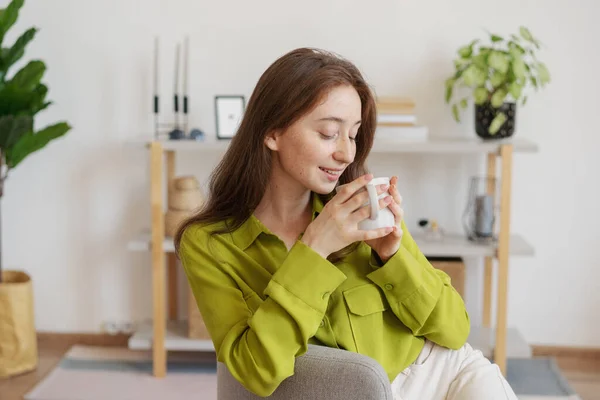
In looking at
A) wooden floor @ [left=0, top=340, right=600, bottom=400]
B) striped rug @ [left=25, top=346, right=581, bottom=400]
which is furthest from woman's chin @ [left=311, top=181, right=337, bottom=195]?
wooden floor @ [left=0, top=340, right=600, bottom=400]

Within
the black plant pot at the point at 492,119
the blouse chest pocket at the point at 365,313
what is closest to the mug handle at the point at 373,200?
the blouse chest pocket at the point at 365,313

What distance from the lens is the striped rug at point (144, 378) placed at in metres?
2.92

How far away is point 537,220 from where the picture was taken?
10.5 ft

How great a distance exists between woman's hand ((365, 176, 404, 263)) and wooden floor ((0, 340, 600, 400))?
1661mm

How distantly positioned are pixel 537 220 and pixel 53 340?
1996 millimetres

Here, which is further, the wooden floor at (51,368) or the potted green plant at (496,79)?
the wooden floor at (51,368)

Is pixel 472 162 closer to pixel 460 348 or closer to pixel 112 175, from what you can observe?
pixel 112 175

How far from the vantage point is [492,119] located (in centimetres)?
289

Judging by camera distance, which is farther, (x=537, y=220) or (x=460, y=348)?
(x=537, y=220)

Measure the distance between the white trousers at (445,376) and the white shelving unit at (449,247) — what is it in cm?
122

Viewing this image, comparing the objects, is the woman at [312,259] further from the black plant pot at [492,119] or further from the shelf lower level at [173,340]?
the shelf lower level at [173,340]


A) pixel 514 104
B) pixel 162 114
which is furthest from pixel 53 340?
pixel 514 104

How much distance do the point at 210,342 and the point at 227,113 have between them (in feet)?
2.73

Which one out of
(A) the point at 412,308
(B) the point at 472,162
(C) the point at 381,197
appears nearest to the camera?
(C) the point at 381,197
